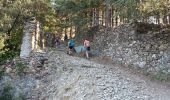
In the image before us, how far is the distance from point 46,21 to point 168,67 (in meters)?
13.3

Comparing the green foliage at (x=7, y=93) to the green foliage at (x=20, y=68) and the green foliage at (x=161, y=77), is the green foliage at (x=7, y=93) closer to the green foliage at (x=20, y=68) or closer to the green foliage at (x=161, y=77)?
the green foliage at (x=20, y=68)

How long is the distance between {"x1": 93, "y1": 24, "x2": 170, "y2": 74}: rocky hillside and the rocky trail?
930 mm

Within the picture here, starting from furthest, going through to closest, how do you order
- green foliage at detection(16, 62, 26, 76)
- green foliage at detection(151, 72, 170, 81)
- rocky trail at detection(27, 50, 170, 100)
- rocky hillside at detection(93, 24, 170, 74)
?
green foliage at detection(16, 62, 26, 76)
rocky hillside at detection(93, 24, 170, 74)
green foliage at detection(151, 72, 170, 81)
rocky trail at detection(27, 50, 170, 100)

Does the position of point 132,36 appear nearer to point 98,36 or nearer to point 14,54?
point 98,36

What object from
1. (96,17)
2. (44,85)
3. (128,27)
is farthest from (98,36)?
(44,85)

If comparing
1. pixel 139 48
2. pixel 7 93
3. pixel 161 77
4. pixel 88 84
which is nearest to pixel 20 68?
pixel 7 93

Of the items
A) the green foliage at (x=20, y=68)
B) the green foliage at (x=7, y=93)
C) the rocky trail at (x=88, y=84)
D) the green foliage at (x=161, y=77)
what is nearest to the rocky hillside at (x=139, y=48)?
the green foliage at (x=161, y=77)

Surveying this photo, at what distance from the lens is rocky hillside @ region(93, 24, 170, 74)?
22.6 meters

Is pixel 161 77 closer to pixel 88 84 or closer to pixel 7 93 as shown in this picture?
pixel 88 84

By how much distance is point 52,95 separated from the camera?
2123cm

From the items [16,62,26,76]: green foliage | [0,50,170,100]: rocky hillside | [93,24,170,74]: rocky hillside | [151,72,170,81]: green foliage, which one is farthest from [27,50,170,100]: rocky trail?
[16,62,26,76]: green foliage

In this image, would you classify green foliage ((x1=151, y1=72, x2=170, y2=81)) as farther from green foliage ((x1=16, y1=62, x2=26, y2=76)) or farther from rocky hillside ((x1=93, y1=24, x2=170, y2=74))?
green foliage ((x1=16, y1=62, x2=26, y2=76))

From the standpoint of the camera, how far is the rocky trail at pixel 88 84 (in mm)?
17530

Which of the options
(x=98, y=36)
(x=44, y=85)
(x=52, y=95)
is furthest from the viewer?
(x=98, y=36)
